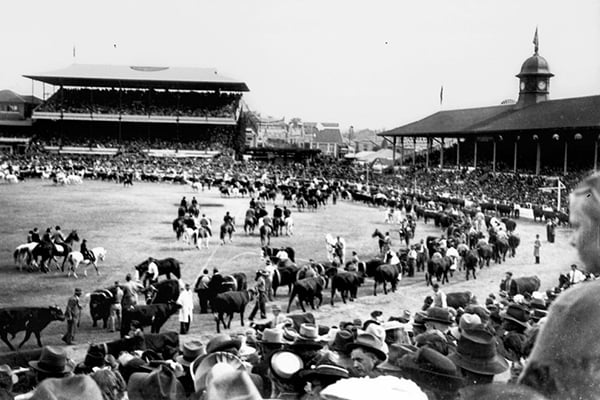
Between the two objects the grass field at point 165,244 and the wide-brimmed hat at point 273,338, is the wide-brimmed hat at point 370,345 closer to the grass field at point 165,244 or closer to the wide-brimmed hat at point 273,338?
the wide-brimmed hat at point 273,338

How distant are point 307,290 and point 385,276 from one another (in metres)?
2.53

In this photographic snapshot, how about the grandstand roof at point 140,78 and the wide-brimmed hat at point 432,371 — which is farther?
the grandstand roof at point 140,78

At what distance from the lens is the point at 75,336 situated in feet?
35.0

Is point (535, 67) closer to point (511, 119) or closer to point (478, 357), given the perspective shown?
point (511, 119)

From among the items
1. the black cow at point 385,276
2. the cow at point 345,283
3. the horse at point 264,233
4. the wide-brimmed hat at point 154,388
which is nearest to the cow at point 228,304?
the cow at point 345,283

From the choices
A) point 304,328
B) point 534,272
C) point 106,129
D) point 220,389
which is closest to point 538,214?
point 534,272

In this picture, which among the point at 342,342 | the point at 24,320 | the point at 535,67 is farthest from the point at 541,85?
the point at 342,342

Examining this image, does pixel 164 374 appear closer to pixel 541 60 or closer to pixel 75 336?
pixel 75 336

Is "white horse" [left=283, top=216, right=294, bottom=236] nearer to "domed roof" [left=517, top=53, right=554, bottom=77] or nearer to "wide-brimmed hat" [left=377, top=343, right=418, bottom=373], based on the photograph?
"wide-brimmed hat" [left=377, top=343, right=418, bottom=373]

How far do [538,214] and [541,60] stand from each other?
21.4 m

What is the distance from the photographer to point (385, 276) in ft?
47.8

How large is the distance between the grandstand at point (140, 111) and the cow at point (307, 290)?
41819mm

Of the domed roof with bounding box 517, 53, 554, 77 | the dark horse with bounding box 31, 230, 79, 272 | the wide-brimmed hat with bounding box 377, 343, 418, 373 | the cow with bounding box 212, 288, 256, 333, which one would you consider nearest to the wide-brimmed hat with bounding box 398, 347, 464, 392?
the wide-brimmed hat with bounding box 377, 343, 418, 373

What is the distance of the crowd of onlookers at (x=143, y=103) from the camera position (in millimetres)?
57000
